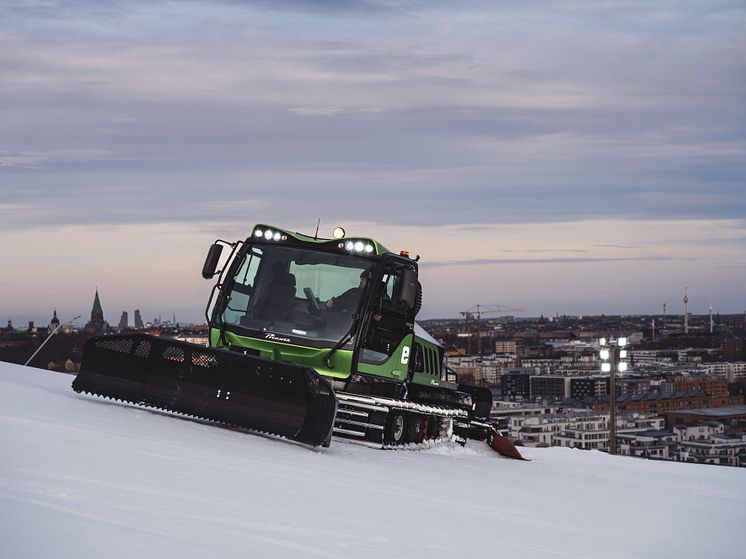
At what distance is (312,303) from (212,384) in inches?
80.5

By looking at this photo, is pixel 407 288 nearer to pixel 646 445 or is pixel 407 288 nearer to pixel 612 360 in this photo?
pixel 612 360

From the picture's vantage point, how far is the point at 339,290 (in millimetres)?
13742

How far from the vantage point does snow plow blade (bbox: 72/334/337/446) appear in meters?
11.5

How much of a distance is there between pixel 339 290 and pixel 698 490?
5239mm

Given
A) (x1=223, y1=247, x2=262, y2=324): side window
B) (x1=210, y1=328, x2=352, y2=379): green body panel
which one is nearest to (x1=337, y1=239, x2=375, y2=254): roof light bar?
(x1=223, y1=247, x2=262, y2=324): side window

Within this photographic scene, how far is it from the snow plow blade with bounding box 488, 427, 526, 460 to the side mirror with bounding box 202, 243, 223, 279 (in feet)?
19.6

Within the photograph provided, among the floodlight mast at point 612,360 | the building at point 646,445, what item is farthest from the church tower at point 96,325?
the building at point 646,445

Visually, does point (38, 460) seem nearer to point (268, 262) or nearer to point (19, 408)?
point (19, 408)

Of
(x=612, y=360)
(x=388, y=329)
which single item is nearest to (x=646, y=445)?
(x=612, y=360)

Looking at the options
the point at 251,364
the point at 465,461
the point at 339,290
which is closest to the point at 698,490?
the point at 465,461

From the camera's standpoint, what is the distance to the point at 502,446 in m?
17.3

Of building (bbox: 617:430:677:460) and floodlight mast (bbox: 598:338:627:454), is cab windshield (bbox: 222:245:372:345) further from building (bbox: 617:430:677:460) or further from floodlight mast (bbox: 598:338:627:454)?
building (bbox: 617:430:677:460)

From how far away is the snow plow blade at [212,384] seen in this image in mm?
11539

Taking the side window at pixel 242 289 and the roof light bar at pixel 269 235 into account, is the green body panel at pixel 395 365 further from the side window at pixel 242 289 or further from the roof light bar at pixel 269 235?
the roof light bar at pixel 269 235
